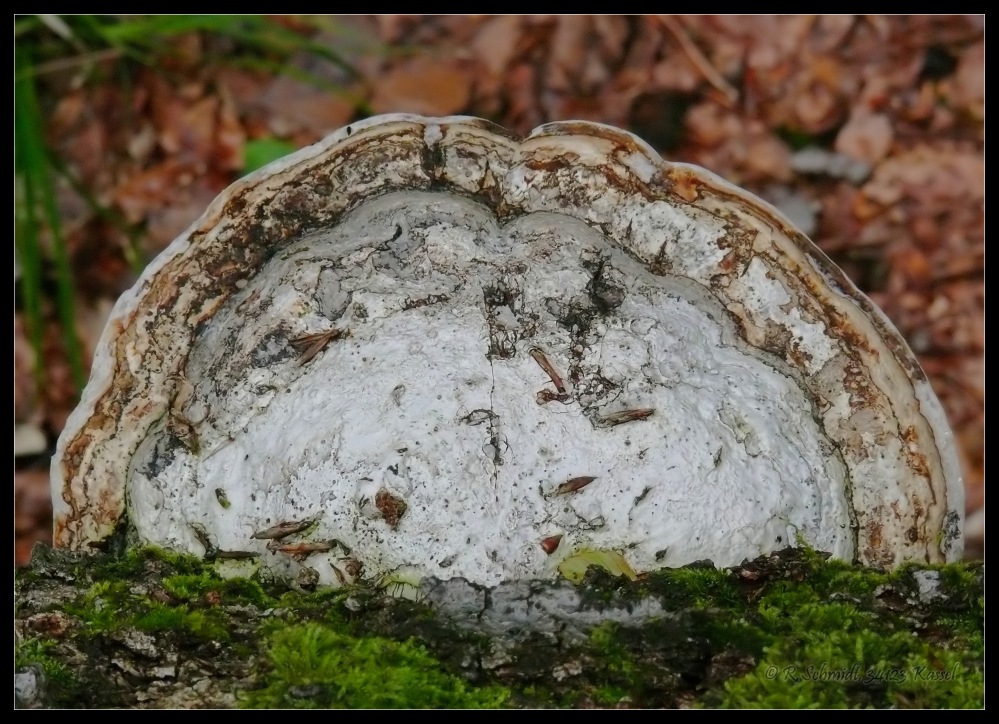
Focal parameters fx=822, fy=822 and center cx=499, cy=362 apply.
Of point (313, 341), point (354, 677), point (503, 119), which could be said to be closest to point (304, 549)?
point (354, 677)

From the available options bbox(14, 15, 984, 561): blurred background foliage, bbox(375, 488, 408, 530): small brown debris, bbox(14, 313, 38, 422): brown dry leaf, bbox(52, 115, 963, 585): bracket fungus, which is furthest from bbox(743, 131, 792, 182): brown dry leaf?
bbox(14, 313, 38, 422): brown dry leaf

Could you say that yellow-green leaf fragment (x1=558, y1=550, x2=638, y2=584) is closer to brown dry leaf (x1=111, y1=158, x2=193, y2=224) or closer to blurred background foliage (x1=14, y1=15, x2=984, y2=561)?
blurred background foliage (x1=14, y1=15, x2=984, y2=561)

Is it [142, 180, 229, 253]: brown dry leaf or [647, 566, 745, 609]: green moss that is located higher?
[142, 180, 229, 253]: brown dry leaf

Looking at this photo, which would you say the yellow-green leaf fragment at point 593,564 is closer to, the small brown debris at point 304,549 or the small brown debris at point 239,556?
the small brown debris at point 304,549

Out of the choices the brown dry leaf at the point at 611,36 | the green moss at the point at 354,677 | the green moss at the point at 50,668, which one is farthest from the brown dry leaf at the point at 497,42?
the green moss at the point at 50,668

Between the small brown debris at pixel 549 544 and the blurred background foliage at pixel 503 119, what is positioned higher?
the blurred background foliage at pixel 503 119

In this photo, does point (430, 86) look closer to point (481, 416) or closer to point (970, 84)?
point (481, 416)
